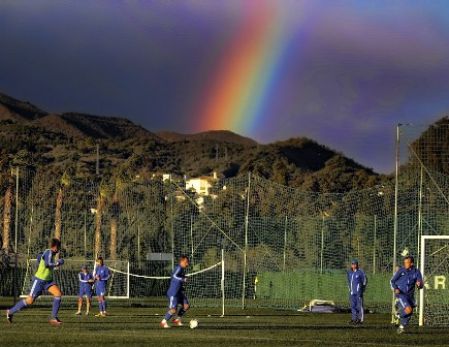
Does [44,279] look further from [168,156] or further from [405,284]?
[168,156]

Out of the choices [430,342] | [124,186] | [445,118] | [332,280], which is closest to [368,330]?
[430,342]

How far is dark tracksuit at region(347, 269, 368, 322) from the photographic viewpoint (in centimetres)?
3659

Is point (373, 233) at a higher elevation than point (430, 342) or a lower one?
higher

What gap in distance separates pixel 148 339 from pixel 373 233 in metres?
36.6

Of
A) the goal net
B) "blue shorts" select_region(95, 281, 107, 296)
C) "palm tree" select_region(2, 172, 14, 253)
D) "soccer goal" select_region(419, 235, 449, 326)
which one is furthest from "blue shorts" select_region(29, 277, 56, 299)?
"palm tree" select_region(2, 172, 14, 253)

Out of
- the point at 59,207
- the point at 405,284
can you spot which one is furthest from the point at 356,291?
the point at 59,207

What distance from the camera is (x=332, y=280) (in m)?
58.6

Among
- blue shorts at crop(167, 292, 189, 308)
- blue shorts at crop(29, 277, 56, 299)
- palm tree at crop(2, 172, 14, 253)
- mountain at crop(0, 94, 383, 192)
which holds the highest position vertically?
mountain at crop(0, 94, 383, 192)

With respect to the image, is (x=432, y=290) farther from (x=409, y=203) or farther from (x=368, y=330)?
(x=409, y=203)

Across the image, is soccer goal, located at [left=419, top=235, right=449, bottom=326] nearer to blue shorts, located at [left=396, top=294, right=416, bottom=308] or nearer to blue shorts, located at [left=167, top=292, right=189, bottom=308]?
blue shorts, located at [left=396, top=294, right=416, bottom=308]

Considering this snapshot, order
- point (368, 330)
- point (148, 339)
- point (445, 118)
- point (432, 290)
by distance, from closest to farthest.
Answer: point (148, 339) → point (368, 330) → point (432, 290) → point (445, 118)

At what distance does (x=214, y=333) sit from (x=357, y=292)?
9.98 metres

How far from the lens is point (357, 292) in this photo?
3734 centimetres

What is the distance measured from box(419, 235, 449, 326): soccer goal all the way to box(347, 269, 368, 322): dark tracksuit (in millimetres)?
2057
